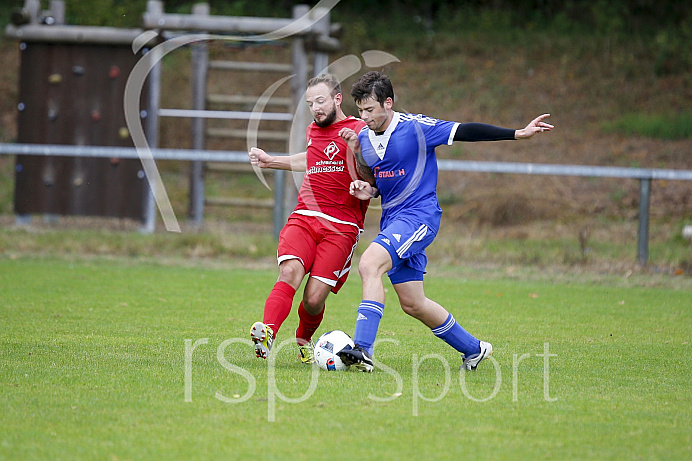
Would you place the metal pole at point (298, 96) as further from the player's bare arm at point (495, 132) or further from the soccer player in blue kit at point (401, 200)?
the player's bare arm at point (495, 132)

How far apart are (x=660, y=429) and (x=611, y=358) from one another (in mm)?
2025

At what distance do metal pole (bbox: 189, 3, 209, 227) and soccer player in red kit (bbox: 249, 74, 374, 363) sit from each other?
27.6 feet

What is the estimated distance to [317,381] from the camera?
Result: 527 cm

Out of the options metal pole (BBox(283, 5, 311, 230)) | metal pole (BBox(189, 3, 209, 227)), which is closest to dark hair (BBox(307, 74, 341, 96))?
metal pole (BBox(283, 5, 311, 230))

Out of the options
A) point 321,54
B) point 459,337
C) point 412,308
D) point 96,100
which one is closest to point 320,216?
point 412,308

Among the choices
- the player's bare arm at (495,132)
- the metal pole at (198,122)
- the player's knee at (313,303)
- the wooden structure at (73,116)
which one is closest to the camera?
the player's bare arm at (495,132)

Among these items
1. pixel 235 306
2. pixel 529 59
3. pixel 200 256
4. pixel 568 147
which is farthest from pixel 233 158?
pixel 529 59

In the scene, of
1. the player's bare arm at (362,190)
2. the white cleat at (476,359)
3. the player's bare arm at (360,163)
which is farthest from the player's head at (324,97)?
the white cleat at (476,359)

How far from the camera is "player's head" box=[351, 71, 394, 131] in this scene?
5730 mm

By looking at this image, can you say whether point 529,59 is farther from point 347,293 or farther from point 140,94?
point 347,293

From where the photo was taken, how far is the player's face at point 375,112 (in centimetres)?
575

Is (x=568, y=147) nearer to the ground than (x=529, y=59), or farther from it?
nearer to the ground

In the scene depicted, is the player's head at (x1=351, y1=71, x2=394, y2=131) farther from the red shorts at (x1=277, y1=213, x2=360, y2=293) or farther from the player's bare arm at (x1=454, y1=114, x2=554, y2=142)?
the red shorts at (x1=277, y1=213, x2=360, y2=293)

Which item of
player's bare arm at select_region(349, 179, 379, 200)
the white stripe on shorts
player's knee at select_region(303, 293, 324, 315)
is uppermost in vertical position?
player's bare arm at select_region(349, 179, 379, 200)
